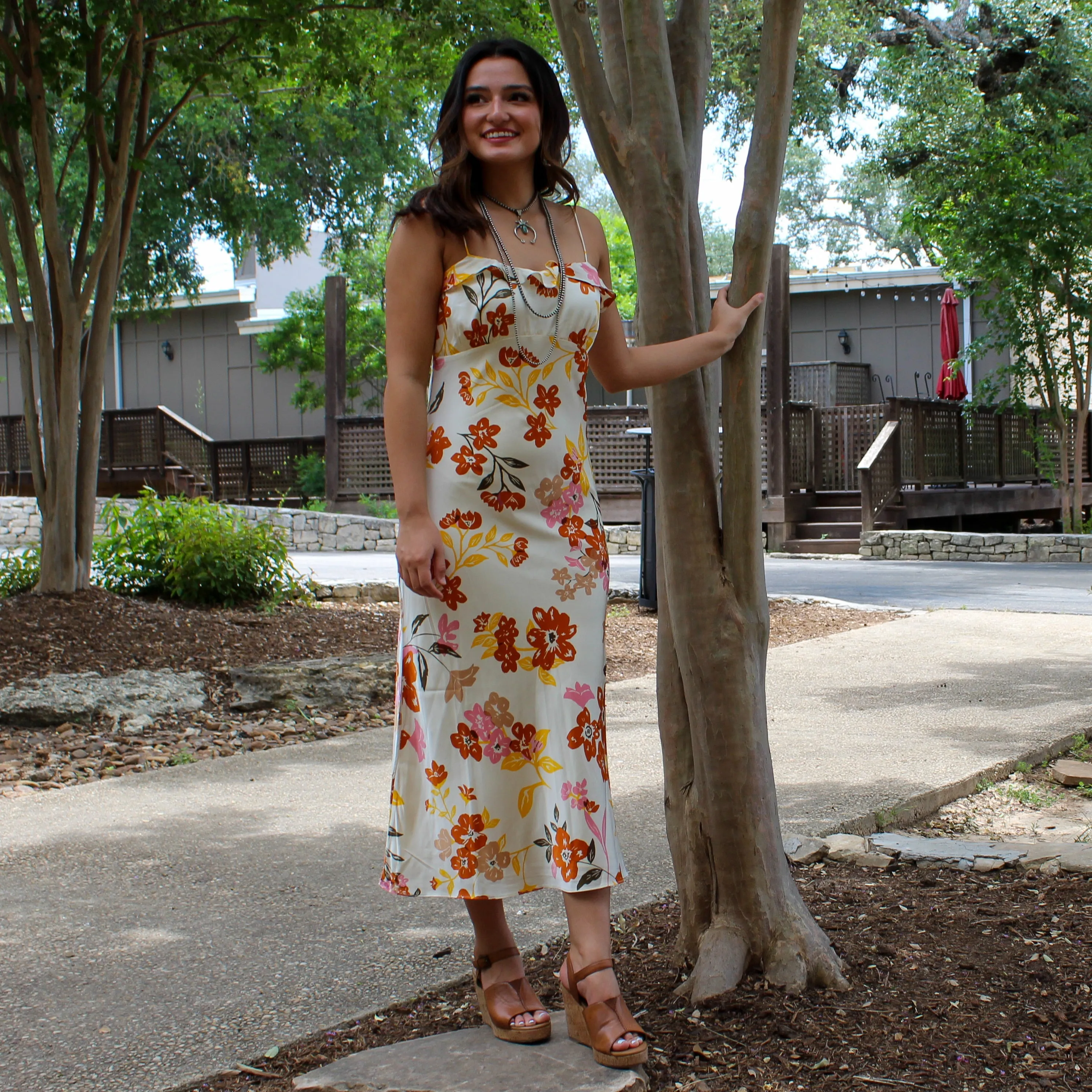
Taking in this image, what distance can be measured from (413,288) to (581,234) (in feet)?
1.28

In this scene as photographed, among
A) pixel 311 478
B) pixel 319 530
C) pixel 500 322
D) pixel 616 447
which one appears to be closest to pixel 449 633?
pixel 500 322

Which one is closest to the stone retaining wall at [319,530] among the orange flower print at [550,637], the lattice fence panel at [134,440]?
the lattice fence panel at [134,440]

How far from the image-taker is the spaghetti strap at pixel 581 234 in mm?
2453

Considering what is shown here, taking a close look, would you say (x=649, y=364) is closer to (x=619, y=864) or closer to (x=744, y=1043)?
(x=619, y=864)

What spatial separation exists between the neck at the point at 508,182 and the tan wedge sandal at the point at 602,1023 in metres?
1.48

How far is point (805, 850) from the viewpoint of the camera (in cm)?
353

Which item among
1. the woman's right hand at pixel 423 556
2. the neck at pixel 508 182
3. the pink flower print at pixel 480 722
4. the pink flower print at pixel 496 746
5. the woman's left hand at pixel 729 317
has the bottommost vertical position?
the pink flower print at pixel 496 746

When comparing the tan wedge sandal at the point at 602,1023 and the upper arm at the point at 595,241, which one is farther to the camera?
the upper arm at the point at 595,241

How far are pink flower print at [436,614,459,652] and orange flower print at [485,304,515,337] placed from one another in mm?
542

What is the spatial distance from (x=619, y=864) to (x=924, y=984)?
709mm

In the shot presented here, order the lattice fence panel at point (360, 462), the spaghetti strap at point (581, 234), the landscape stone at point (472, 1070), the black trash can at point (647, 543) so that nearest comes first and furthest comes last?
the landscape stone at point (472, 1070), the spaghetti strap at point (581, 234), the black trash can at point (647, 543), the lattice fence panel at point (360, 462)

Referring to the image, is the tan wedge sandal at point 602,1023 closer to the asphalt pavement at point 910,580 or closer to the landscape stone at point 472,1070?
the landscape stone at point 472,1070

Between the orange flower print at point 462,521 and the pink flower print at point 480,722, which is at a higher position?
the orange flower print at point 462,521

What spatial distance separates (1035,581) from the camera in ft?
40.4
